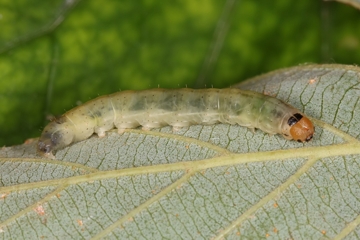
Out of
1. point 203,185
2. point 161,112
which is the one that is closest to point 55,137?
point 161,112

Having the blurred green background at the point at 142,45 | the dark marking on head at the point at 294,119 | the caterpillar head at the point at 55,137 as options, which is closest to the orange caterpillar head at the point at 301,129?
the dark marking on head at the point at 294,119

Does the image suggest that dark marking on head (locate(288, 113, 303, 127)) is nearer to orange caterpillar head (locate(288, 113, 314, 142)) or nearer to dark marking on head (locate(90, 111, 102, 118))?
orange caterpillar head (locate(288, 113, 314, 142))

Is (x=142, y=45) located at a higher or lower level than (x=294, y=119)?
higher

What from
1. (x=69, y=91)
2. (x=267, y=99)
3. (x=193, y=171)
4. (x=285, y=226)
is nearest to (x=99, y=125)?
(x=69, y=91)

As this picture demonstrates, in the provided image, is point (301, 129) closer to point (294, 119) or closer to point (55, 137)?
point (294, 119)

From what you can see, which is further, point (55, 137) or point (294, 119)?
point (55, 137)

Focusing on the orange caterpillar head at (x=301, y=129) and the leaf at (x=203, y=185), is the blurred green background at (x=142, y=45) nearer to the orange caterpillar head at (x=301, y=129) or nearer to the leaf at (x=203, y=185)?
the leaf at (x=203, y=185)

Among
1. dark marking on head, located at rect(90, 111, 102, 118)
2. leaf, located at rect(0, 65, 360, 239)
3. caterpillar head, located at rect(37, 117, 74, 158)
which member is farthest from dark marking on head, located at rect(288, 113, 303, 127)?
caterpillar head, located at rect(37, 117, 74, 158)
